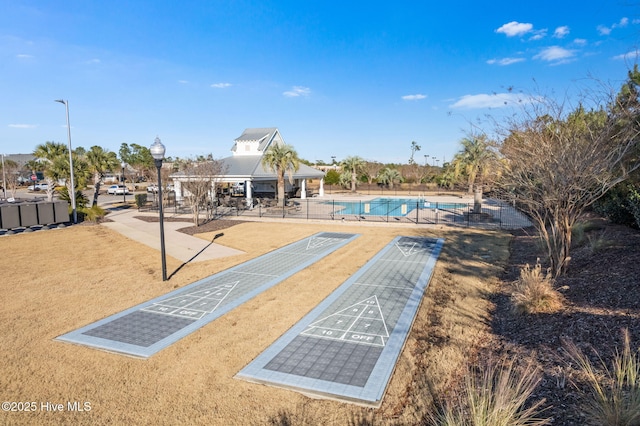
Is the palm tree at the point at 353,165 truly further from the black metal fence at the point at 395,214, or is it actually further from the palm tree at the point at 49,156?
the palm tree at the point at 49,156

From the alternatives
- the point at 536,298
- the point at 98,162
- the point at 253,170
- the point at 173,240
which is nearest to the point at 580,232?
the point at 536,298

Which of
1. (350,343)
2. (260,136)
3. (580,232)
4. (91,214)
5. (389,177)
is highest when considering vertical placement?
(260,136)

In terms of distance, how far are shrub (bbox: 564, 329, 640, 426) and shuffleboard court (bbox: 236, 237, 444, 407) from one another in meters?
2.56

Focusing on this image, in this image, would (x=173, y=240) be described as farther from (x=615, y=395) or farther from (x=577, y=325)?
A: (x=615, y=395)

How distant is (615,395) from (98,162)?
3138 cm

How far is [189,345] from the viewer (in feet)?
22.6

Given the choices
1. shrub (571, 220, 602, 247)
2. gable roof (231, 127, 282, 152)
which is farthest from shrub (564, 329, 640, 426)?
gable roof (231, 127, 282, 152)

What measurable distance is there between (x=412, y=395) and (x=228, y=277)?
24.5ft

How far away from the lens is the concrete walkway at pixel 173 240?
1460cm

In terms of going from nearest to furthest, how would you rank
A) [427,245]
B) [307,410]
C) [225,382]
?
[307,410]
[225,382]
[427,245]

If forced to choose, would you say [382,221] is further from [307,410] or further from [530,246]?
[307,410]

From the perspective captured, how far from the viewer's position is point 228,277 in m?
11.4

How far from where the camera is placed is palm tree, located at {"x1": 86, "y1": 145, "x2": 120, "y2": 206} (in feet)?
88.8

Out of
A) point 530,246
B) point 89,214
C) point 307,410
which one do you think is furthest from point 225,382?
point 89,214
